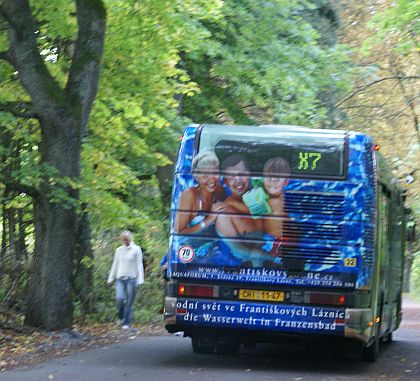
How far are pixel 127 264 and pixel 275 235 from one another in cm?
768

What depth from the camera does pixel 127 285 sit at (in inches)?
801

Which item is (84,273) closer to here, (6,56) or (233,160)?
(6,56)

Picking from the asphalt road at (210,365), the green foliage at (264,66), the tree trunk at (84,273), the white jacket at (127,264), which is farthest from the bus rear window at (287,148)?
the green foliage at (264,66)

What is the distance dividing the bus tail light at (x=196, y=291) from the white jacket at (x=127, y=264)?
23.6 feet

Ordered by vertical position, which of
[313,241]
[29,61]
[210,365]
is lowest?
[210,365]

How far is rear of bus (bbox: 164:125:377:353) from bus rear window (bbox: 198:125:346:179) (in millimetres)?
13

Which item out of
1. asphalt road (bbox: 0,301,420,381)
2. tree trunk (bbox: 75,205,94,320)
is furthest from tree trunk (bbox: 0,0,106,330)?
tree trunk (bbox: 75,205,94,320)

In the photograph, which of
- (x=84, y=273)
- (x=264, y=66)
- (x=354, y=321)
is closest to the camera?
(x=354, y=321)

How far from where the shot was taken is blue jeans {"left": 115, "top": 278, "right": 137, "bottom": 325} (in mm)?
20266

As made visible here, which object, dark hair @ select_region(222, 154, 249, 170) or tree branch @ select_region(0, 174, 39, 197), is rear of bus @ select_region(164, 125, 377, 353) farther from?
tree branch @ select_region(0, 174, 39, 197)

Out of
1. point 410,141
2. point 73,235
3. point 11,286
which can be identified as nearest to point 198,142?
point 73,235

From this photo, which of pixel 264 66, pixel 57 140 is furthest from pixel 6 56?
pixel 264 66

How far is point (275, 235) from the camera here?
1298cm

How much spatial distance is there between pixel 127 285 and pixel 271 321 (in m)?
7.83
